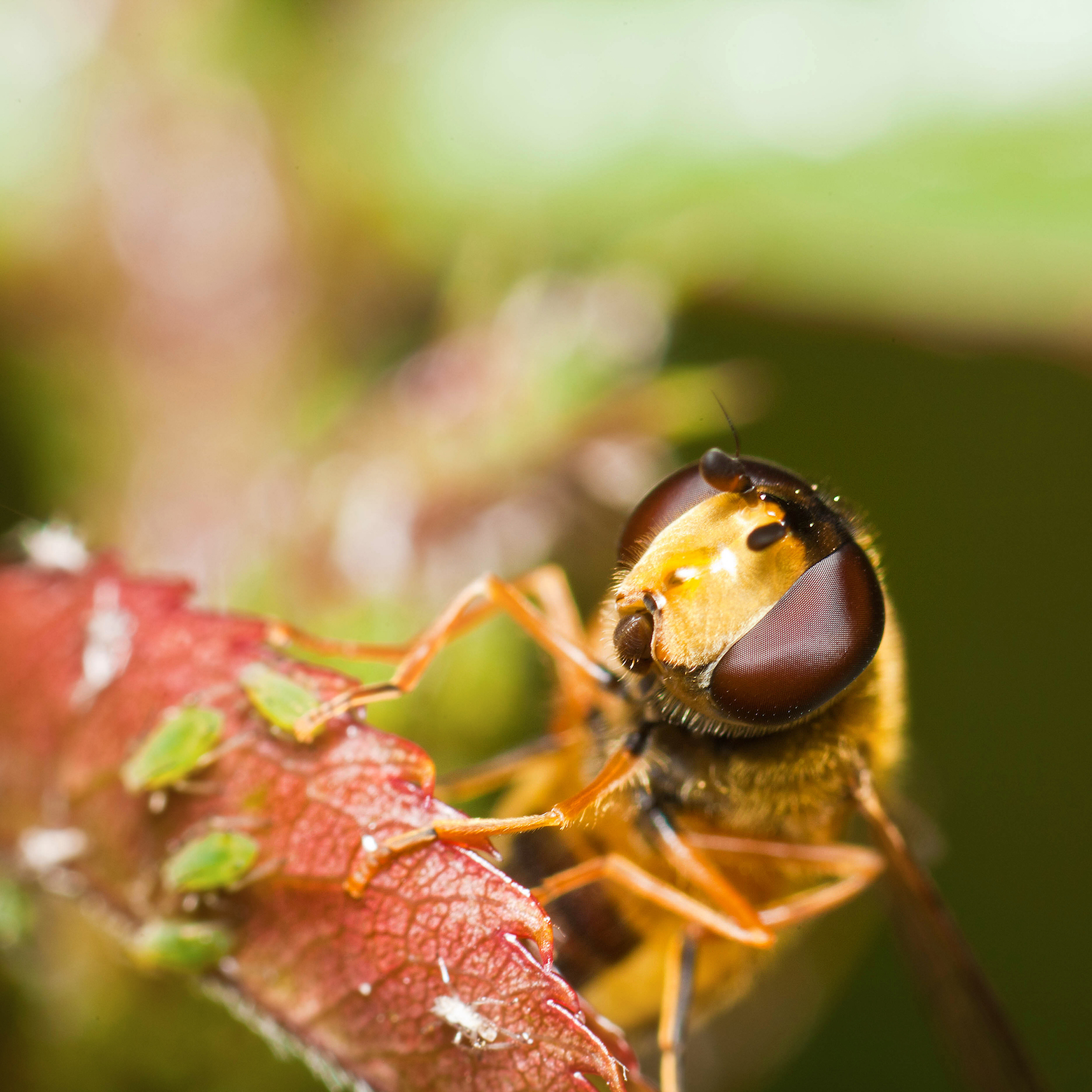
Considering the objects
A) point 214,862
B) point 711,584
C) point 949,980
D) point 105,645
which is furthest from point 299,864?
point 949,980

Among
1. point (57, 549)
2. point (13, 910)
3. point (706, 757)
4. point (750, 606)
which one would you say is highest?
point (57, 549)

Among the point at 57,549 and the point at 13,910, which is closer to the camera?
the point at 13,910

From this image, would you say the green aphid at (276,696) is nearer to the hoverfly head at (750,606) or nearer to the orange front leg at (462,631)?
the orange front leg at (462,631)

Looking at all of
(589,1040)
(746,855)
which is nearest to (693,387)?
(746,855)

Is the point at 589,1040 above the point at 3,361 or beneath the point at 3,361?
beneath

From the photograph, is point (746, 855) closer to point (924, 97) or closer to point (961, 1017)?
point (961, 1017)

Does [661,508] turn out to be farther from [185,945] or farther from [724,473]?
[185,945]
